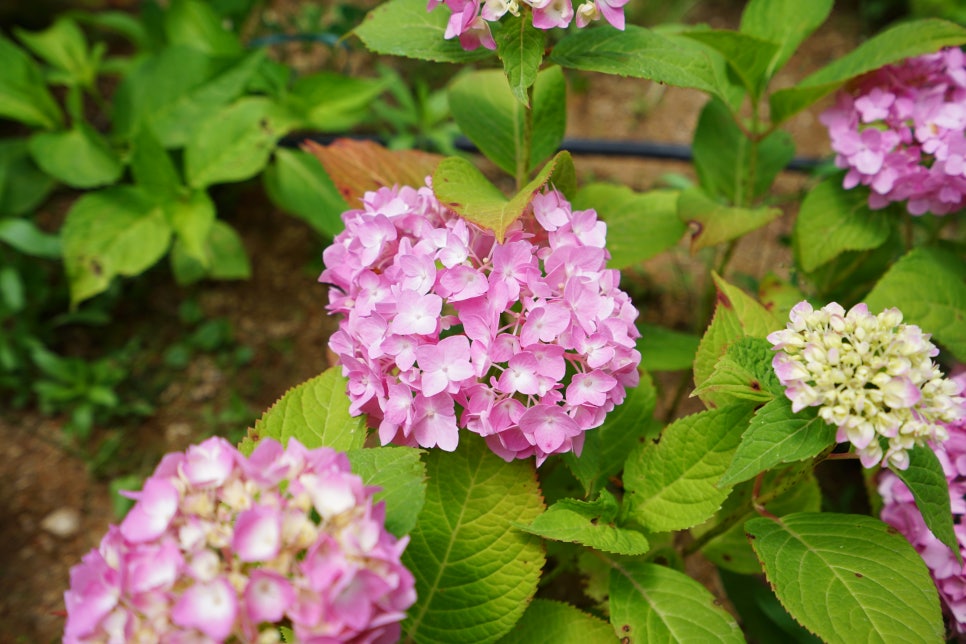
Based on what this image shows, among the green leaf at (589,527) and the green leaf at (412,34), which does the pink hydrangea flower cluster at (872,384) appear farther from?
the green leaf at (412,34)

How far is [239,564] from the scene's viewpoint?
2.49ft

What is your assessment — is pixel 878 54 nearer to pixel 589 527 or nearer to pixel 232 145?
pixel 589 527

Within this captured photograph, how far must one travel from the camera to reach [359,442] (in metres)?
1.06

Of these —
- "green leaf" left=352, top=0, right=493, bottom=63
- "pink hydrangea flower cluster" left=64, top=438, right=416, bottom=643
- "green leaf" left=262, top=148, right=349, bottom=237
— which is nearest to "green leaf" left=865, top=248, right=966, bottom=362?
"green leaf" left=352, top=0, right=493, bottom=63

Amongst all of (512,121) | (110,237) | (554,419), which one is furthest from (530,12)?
(110,237)

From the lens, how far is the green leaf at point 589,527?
104 cm

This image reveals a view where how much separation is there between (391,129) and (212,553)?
208 cm

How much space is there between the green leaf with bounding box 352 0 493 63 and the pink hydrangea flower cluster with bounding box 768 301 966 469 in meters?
0.66

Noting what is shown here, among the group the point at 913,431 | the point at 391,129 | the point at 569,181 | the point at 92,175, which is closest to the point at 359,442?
the point at 569,181

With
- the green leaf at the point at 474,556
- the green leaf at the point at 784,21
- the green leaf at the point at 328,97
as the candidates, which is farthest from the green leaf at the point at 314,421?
the green leaf at the point at 328,97

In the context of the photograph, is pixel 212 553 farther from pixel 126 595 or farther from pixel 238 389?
pixel 238 389

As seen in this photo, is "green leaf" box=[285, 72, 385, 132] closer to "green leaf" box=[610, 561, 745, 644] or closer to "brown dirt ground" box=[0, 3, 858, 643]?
"brown dirt ground" box=[0, 3, 858, 643]

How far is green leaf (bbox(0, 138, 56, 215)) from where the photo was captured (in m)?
2.15

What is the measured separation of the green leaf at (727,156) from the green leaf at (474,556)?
0.89 metres
